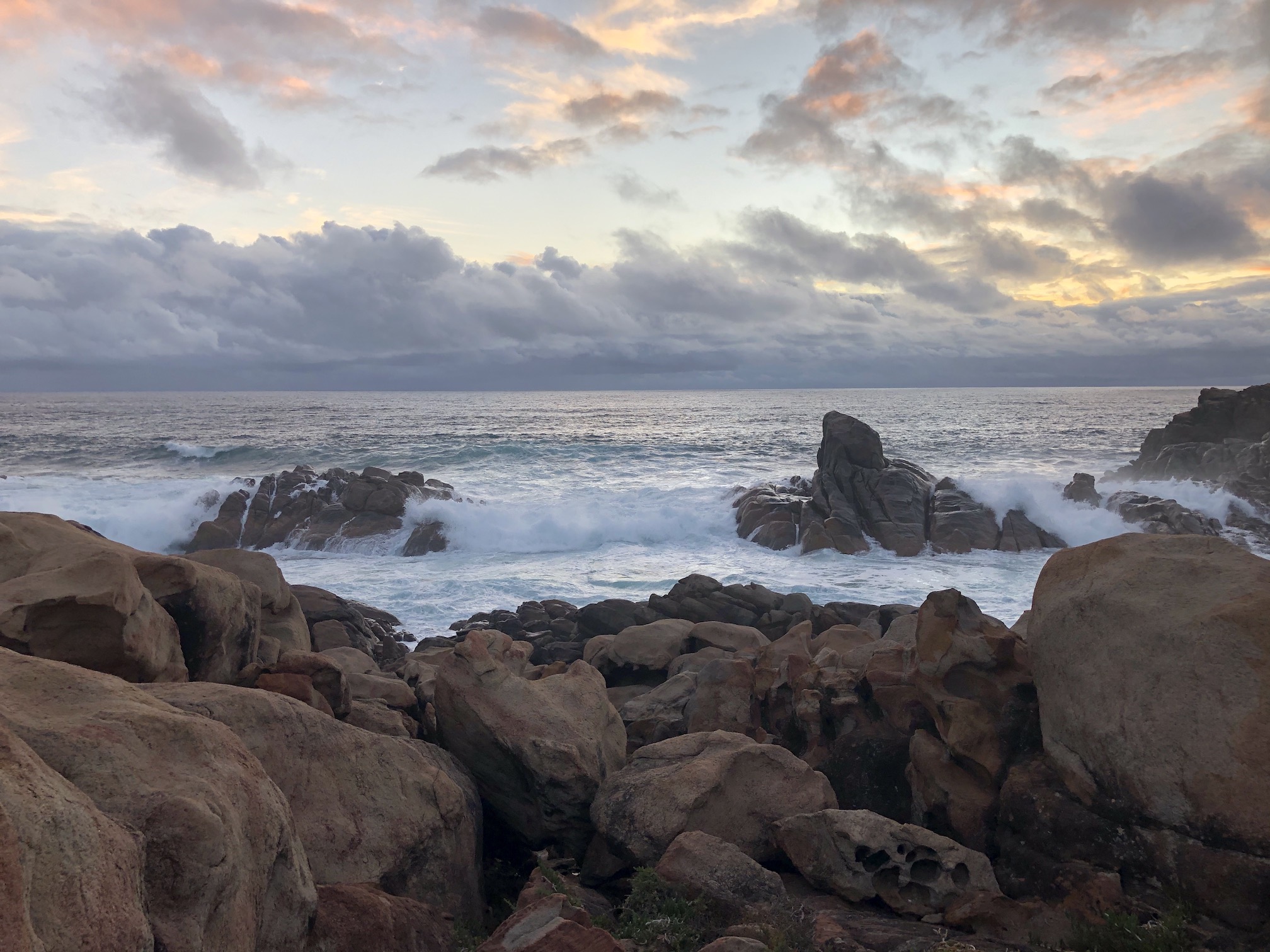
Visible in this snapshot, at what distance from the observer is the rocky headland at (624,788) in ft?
12.7

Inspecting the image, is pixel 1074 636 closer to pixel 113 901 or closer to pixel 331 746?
pixel 331 746

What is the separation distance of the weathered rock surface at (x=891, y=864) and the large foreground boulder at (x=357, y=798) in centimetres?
280

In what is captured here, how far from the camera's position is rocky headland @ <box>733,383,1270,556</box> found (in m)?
30.0

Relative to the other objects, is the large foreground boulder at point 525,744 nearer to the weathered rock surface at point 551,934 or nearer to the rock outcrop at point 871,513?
the weathered rock surface at point 551,934

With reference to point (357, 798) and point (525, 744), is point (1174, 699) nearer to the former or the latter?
point (525, 744)

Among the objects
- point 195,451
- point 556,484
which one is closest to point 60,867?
point 556,484

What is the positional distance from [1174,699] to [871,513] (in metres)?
26.5

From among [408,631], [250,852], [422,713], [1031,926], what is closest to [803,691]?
[1031,926]

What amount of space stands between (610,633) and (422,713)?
8.39 meters

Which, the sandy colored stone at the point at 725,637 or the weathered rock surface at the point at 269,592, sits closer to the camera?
the weathered rock surface at the point at 269,592

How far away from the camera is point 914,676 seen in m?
8.08

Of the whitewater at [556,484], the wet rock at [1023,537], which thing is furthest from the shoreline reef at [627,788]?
the wet rock at [1023,537]

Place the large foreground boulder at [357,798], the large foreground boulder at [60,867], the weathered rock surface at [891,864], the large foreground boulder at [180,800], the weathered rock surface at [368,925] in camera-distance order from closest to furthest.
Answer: the large foreground boulder at [60,867] → the large foreground boulder at [180,800] → the weathered rock surface at [368,925] → the large foreground boulder at [357,798] → the weathered rock surface at [891,864]

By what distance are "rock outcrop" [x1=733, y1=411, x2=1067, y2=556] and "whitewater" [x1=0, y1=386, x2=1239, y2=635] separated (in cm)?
81
